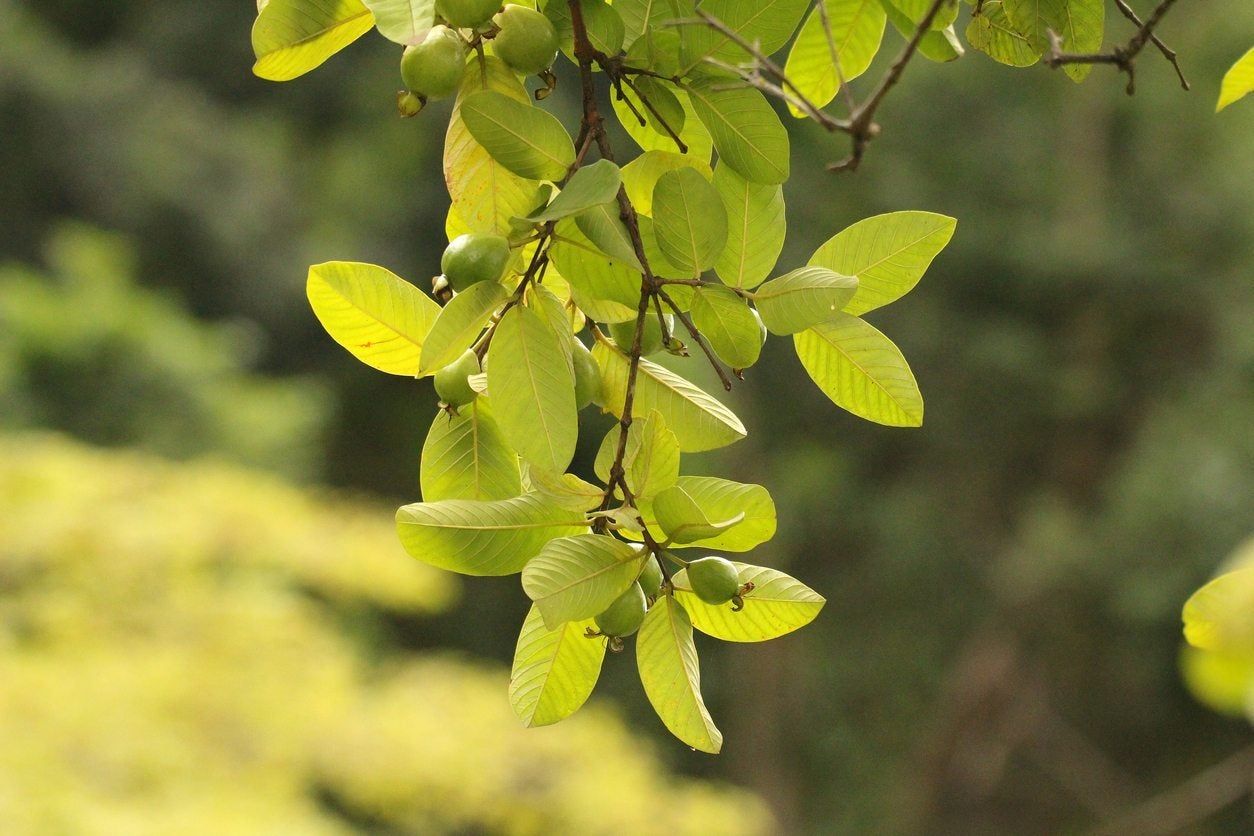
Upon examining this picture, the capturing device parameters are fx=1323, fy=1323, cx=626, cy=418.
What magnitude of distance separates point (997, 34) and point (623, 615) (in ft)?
0.70

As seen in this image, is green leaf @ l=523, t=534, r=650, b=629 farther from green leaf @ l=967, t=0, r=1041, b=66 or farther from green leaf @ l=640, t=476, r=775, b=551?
green leaf @ l=967, t=0, r=1041, b=66

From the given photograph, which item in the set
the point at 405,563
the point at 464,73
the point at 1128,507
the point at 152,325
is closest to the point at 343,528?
the point at 405,563

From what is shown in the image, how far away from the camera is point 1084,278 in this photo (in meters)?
4.64

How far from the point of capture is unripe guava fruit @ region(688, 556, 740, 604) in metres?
0.32

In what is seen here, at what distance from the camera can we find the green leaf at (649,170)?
360mm

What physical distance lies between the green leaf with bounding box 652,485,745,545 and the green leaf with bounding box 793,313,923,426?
6 cm

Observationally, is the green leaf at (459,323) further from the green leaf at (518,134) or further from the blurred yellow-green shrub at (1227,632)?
the blurred yellow-green shrub at (1227,632)

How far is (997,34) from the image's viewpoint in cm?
40

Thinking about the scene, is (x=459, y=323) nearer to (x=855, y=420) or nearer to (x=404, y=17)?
(x=404, y=17)

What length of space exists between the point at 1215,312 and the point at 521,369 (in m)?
4.72

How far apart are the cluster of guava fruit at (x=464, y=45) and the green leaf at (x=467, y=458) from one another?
8cm

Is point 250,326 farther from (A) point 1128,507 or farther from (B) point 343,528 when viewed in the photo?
(A) point 1128,507

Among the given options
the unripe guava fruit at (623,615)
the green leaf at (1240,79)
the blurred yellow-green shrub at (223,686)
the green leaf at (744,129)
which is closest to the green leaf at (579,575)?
the unripe guava fruit at (623,615)

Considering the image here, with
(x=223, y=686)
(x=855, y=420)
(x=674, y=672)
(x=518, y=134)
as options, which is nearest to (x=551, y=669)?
(x=674, y=672)
